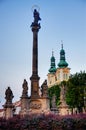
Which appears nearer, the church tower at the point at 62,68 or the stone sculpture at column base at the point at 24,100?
the stone sculpture at column base at the point at 24,100

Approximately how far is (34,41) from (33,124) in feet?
69.4

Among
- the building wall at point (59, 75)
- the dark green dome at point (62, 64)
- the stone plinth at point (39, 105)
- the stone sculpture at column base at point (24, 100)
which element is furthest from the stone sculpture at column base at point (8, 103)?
the building wall at point (59, 75)

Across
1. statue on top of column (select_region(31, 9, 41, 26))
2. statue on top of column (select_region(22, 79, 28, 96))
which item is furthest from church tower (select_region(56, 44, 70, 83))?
statue on top of column (select_region(22, 79, 28, 96))

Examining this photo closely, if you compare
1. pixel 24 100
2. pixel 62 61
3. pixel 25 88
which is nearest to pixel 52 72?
pixel 62 61

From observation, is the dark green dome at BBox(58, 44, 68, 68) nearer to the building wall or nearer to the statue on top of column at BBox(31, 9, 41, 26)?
the building wall

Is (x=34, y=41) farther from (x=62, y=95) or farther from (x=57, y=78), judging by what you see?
(x=57, y=78)

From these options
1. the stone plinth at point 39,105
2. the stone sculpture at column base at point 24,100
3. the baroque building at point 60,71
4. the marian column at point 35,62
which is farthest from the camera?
the baroque building at point 60,71

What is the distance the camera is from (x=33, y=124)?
1906 centimetres

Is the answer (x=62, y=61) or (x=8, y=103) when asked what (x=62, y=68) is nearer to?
(x=62, y=61)

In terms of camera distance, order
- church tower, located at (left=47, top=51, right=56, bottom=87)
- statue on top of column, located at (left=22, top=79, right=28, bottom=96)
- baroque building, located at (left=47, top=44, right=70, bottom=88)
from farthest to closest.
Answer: church tower, located at (left=47, top=51, right=56, bottom=87), baroque building, located at (left=47, top=44, right=70, bottom=88), statue on top of column, located at (left=22, top=79, right=28, bottom=96)

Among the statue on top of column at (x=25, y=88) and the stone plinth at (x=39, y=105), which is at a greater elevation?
the statue on top of column at (x=25, y=88)

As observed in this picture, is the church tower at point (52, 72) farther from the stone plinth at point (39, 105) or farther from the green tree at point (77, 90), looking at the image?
the stone plinth at point (39, 105)

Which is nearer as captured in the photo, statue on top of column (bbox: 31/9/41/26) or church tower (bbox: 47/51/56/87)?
statue on top of column (bbox: 31/9/41/26)

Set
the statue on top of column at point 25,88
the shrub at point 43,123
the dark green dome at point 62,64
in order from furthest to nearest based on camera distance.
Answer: the dark green dome at point 62,64
the statue on top of column at point 25,88
the shrub at point 43,123
